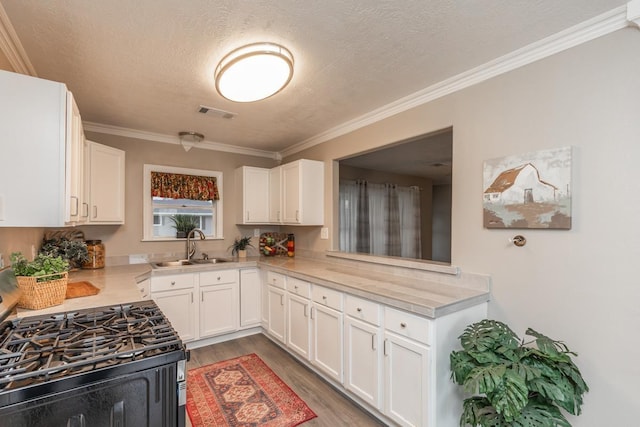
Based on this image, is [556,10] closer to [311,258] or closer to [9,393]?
[9,393]

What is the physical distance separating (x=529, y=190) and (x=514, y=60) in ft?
2.71

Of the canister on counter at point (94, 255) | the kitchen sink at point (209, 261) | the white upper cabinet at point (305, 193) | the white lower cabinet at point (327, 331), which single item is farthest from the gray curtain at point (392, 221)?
the canister on counter at point (94, 255)

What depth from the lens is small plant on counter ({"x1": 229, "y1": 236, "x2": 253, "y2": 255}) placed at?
4039mm

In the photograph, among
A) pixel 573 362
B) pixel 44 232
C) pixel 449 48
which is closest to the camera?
pixel 573 362

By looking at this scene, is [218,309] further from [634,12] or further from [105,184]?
[634,12]

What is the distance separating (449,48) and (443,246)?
5777 mm

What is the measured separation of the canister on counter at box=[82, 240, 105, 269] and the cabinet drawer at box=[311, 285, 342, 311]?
7.48 ft

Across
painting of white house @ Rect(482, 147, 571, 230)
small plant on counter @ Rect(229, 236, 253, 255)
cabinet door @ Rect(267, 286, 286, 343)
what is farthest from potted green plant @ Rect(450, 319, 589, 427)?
small plant on counter @ Rect(229, 236, 253, 255)

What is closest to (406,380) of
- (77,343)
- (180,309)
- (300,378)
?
(300,378)

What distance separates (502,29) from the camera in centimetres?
165

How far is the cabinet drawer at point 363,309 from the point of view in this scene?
6.66 feet

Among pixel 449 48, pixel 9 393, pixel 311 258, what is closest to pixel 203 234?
pixel 311 258

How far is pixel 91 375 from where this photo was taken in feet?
3.36

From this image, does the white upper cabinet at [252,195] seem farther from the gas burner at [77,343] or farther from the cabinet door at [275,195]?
the gas burner at [77,343]
